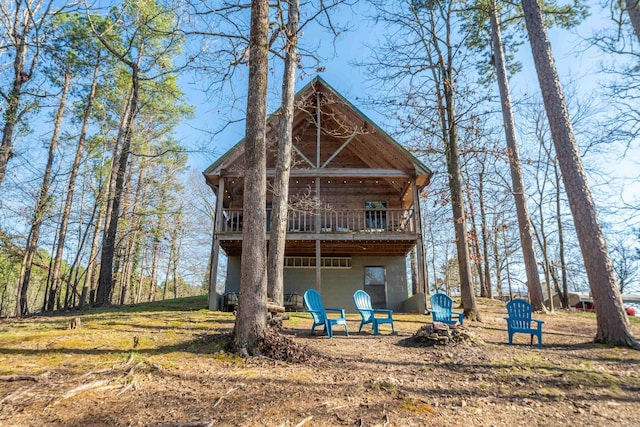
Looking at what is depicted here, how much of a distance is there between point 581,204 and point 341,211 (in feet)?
23.0

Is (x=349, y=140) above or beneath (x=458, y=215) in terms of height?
above

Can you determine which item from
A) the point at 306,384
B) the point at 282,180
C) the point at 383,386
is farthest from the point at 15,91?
the point at 383,386

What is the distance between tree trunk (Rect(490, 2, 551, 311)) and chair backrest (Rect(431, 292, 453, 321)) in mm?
5430

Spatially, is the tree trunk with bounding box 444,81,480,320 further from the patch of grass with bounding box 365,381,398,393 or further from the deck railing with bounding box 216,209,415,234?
the patch of grass with bounding box 365,381,398,393

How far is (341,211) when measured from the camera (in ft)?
38.4

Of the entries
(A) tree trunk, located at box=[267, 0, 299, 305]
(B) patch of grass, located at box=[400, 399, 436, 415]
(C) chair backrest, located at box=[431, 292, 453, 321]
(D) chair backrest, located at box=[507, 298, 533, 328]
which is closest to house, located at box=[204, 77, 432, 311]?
(A) tree trunk, located at box=[267, 0, 299, 305]

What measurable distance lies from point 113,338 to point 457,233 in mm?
7490

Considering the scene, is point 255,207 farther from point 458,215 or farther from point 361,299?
point 458,215

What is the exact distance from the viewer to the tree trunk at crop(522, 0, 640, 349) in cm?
533

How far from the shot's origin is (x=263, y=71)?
4.68m

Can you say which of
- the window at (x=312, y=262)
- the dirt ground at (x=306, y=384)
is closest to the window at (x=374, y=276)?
the window at (x=312, y=262)

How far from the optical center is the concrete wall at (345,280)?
1252cm

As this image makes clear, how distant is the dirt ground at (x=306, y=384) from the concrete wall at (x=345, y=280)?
753cm

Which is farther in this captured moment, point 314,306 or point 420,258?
point 420,258
